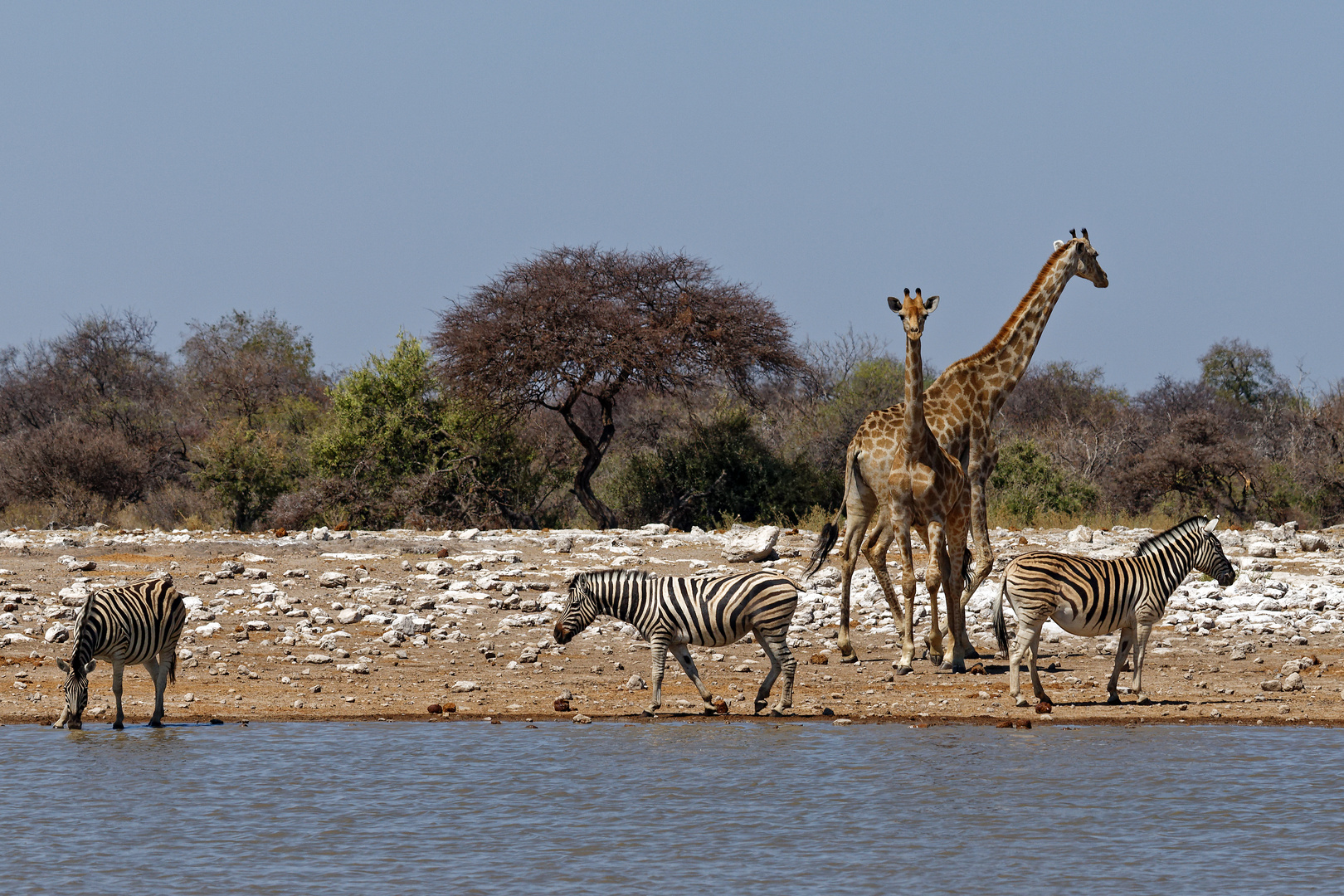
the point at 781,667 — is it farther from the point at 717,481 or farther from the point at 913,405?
the point at 717,481

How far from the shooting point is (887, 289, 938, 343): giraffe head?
12.1 meters

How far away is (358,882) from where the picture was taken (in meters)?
7.12

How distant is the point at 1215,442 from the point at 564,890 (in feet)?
74.3

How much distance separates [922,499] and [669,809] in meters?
4.73

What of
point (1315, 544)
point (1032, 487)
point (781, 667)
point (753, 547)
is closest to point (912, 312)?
point (781, 667)

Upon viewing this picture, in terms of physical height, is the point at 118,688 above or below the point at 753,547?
below

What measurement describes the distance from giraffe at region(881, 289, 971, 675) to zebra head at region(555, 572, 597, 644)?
2.81 meters

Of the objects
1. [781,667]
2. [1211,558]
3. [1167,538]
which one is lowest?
[781,667]

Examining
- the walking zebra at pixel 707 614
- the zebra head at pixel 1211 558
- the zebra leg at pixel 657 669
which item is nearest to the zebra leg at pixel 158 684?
the walking zebra at pixel 707 614

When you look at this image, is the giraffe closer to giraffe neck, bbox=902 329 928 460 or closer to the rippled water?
giraffe neck, bbox=902 329 928 460

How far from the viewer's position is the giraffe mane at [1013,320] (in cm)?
1428

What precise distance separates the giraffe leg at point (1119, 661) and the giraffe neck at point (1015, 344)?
119 inches

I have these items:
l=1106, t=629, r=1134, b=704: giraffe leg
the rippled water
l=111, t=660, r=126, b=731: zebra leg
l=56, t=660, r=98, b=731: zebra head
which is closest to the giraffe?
l=1106, t=629, r=1134, b=704: giraffe leg

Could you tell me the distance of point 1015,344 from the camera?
14609mm
